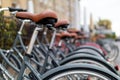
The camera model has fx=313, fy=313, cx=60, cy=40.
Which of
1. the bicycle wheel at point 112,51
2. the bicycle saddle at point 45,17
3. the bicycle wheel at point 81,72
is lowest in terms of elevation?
the bicycle wheel at point 112,51

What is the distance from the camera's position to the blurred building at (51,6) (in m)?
11.8

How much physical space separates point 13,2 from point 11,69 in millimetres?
10472

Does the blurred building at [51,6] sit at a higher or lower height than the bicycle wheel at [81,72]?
lower

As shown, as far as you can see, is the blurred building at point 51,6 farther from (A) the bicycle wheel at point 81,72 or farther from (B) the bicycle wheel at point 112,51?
(A) the bicycle wheel at point 81,72

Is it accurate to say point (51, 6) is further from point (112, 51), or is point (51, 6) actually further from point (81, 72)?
point (81, 72)

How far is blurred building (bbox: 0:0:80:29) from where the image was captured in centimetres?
1180

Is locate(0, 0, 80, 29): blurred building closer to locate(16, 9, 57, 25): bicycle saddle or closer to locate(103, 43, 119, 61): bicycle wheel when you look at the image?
locate(103, 43, 119, 61): bicycle wheel

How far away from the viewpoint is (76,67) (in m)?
2.47

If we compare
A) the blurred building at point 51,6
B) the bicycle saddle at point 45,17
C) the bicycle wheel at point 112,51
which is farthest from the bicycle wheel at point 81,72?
the bicycle wheel at point 112,51

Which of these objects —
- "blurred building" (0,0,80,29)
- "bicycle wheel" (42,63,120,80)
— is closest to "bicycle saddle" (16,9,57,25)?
"bicycle wheel" (42,63,120,80)

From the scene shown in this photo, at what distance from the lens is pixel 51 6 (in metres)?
21.9

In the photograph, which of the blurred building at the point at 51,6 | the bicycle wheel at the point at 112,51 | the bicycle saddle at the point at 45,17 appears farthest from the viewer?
the blurred building at the point at 51,6

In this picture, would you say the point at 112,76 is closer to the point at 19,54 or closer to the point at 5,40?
the point at 19,54

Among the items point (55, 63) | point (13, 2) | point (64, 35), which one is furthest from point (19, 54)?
point (13, 2)
